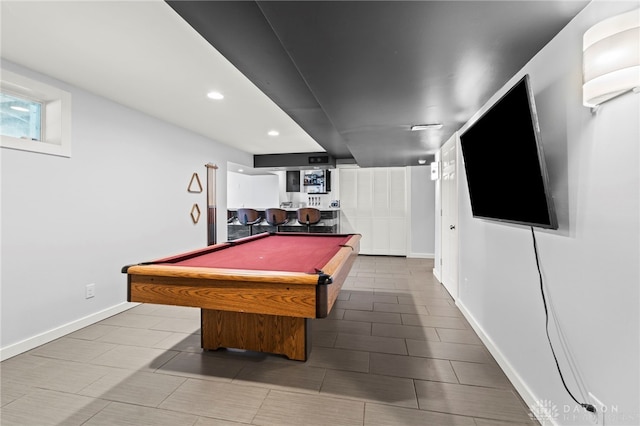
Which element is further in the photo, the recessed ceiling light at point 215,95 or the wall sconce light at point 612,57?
the recessed ceiling light at point 215,95

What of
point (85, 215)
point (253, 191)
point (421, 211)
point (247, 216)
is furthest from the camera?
point (253, 191)

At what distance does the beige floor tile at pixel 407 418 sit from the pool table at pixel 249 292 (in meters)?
0.66

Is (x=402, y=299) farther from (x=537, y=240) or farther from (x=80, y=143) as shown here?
(x=80, y=143)

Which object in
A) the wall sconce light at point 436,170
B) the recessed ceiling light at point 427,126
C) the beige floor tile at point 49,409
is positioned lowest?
the beige floor tile at point 49,409

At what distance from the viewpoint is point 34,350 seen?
2.37m

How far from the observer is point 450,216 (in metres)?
3.85

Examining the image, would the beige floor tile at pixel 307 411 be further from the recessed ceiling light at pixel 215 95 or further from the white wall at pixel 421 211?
the white wall at pixel 421 211

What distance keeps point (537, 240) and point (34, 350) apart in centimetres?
382

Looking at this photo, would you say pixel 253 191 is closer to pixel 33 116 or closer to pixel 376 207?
pixel 376 207

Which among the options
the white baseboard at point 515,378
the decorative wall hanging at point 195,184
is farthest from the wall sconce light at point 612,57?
the decorative wall hanging at point 195,184

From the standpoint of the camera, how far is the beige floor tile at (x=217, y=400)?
164cm

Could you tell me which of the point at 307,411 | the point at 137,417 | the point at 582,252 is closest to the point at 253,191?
the point at 137,417

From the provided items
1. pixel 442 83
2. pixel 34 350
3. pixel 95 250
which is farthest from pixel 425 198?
pixel 34 350

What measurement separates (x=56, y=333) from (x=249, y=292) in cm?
234
